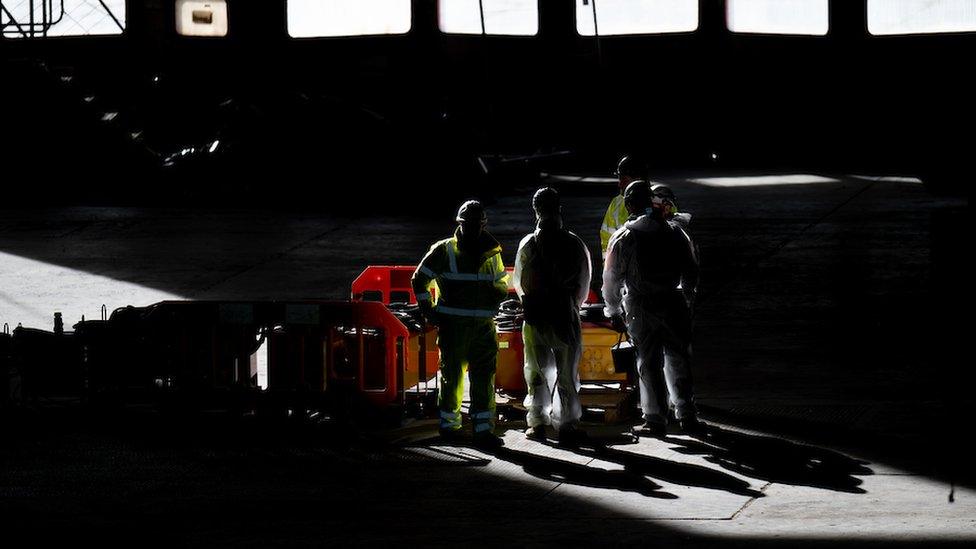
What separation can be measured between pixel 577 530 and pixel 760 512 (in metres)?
1.02

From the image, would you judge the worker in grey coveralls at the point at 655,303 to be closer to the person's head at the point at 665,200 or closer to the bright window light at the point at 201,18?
the person's head at the point at 665,200

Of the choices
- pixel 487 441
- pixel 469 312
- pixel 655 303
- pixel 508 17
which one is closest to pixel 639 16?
pixel 508 17

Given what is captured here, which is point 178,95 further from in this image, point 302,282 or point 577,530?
point 577,530

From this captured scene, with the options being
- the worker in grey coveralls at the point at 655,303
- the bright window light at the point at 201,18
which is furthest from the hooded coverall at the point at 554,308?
the bright window light at the point at 201,18

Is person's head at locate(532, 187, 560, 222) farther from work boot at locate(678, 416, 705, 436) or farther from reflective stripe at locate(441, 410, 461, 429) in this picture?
work boot at locate(678, 416, 705, 436)

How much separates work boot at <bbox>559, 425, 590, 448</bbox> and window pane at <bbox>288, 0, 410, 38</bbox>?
16.5m

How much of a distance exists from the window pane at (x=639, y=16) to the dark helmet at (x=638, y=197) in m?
15.7

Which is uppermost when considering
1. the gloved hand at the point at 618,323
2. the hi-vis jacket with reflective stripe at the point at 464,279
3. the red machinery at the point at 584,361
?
the hi-vis jacket with reflective stripe at the point at 464,279

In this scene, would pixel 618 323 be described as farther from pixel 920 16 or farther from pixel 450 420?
pixel 920 16

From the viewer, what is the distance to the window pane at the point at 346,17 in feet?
85.8

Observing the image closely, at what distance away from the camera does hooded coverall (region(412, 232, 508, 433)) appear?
1035 cm

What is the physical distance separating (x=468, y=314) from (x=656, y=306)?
1243 millimetres

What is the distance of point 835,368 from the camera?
12812 millimetres

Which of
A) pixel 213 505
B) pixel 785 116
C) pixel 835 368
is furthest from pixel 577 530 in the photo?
pixel 785 116
